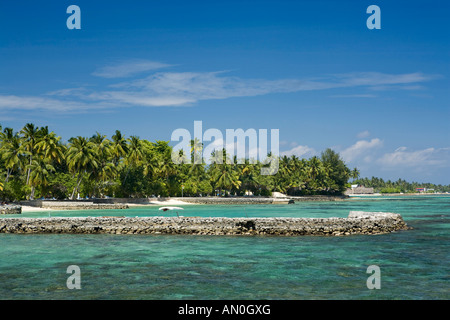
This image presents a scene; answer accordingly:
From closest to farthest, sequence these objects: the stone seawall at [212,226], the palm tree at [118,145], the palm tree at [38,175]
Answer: the stone seawall at [212,226] → the palm tree at [38,175] → the palm tree at [118,145]

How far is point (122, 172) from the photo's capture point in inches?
3366

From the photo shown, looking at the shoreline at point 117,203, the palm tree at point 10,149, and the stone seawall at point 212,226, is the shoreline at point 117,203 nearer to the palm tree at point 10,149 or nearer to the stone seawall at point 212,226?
the palm tree at point 10,149

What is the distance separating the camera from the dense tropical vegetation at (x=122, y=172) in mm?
66000

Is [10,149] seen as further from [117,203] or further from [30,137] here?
[117,203]

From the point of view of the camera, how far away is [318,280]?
15.9 metres

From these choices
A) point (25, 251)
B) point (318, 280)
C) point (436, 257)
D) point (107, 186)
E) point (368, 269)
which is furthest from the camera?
point (107, 186)

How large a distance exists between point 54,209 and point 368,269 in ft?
174

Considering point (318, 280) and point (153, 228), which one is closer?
point (318, 280)

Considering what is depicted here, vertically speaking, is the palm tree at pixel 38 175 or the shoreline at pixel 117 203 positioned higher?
the palm tree at pixel 38 175

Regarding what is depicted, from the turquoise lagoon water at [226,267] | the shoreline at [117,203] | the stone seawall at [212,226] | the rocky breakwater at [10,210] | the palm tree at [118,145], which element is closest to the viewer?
the turquoise lagoon water at [226,267]

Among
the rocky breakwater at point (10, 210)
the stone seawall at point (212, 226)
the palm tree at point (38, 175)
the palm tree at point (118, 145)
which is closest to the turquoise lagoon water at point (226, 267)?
the stone seawall at point (212, 226)

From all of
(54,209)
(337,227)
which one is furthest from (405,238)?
(54,209)
